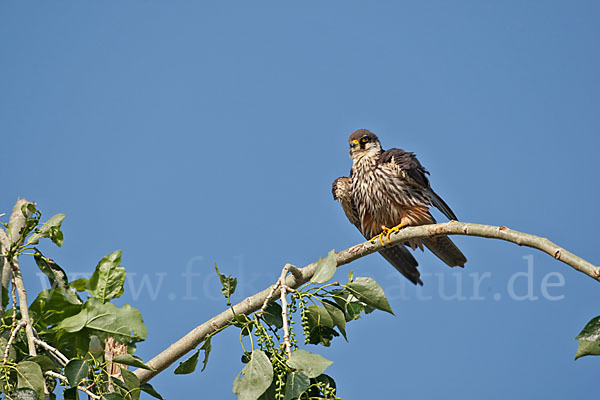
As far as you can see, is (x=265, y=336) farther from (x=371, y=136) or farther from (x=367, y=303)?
(x=371, y=136)

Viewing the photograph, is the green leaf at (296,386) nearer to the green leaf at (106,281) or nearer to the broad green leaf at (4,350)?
the broad green leaf at (4,350)

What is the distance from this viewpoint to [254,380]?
209 centimetres

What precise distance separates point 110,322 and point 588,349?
1.98 meters

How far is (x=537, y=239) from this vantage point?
8.09 ft

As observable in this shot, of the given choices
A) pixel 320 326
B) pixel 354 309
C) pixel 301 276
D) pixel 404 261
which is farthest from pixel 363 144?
pixel 320 326

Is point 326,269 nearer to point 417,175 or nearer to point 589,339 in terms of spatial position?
point 589,339

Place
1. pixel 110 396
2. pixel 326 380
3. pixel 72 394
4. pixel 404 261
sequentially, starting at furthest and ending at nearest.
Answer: pixel 404 261
pixel 72 394
pixel 110 396
pixel 326 380

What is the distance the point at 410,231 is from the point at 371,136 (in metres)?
2.47

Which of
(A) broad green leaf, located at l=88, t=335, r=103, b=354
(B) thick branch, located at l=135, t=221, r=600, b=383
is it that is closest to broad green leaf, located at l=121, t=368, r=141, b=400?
(B) thick branch, located at l=135, t=221, r=600, b=383

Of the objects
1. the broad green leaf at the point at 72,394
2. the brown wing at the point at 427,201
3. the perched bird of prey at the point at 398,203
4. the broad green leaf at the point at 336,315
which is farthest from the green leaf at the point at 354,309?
the brown wing at the point at 427,201

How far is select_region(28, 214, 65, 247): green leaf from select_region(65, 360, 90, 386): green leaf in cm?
76

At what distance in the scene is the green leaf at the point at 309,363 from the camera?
205 cm

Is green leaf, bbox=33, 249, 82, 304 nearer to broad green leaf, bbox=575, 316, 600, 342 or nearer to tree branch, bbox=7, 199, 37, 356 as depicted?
tree branch, bbox=7, 199, 37, 356

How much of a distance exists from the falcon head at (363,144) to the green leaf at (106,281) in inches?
111
